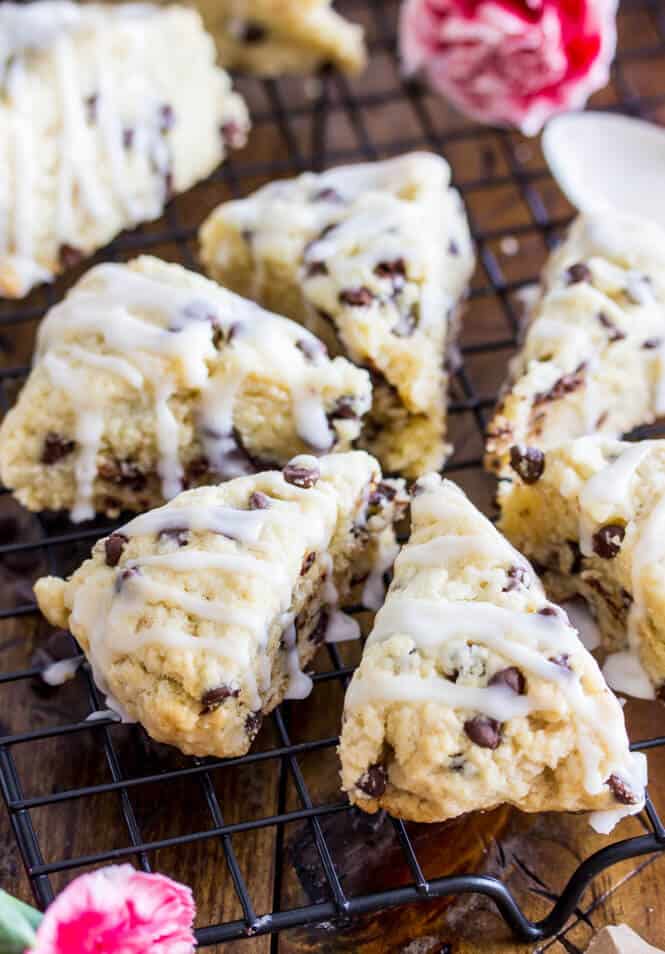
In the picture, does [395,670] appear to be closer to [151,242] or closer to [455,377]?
[455,377]

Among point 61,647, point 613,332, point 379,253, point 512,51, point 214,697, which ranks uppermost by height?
point 512,51

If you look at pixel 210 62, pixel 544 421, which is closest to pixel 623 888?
pixel 544 421

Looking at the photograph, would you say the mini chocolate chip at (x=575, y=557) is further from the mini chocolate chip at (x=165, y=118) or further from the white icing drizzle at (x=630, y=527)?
the mini chocolate chip at (x=165, y=118)

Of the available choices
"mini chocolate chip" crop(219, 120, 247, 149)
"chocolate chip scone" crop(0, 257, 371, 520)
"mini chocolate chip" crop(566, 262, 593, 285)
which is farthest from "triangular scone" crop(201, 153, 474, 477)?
"mini chocolate chip" crop(219, 120, 247, 149)

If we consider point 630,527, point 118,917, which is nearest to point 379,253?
point 630,527

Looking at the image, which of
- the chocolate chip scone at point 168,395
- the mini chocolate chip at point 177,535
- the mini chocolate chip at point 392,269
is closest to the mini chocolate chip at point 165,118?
the chocolate chip scone at point 168,395

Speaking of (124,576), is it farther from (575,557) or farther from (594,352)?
(594,352)
